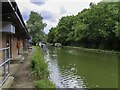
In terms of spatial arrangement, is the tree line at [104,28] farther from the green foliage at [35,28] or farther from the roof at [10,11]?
the roof at [10,11]

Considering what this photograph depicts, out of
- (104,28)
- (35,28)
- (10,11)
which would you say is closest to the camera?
(10,11)

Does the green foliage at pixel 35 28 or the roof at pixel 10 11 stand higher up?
the green foliage at pixel 35 28

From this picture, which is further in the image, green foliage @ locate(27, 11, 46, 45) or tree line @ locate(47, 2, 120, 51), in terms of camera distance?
green foliage @ locate(27, 11, 46, 45)

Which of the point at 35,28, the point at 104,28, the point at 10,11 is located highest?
the point at 35,28

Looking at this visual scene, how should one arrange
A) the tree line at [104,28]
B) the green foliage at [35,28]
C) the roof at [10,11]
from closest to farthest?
the roof at [10,11], the tree line at [104,28], the green foliage at [35,28]

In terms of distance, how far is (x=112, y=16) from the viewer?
5069 cm

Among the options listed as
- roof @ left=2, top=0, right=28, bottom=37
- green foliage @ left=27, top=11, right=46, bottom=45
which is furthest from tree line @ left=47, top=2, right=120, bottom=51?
roof @ left=2, top=0, right=28, bottom=37

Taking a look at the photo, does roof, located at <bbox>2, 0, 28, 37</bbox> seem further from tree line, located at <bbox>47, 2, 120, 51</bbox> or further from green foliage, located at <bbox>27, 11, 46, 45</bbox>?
green foliage, located at <bbox>27, 11, 46, 45</bbox>

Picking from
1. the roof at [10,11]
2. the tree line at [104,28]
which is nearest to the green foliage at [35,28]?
the tree line at [104,28]

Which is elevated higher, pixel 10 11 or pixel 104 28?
pixel 104 28

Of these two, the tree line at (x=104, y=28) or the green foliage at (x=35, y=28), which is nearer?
the tree line at (x=104, y=28)

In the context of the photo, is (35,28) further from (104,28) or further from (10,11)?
(10,11)

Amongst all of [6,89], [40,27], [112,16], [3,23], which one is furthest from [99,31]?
[6,89]

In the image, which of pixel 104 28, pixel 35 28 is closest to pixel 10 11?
pixel 104 28
